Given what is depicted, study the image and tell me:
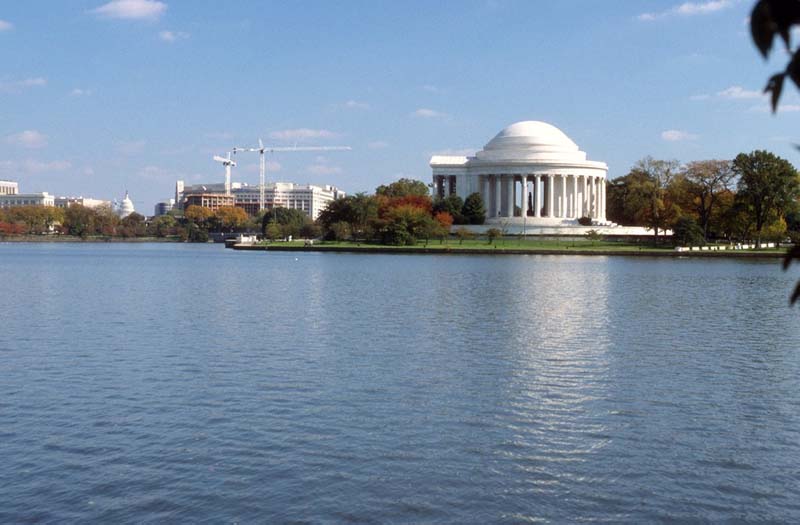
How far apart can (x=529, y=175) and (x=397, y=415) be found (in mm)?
114759

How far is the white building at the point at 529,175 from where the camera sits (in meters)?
128

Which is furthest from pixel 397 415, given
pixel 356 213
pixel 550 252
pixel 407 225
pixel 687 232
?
pixel 356 213

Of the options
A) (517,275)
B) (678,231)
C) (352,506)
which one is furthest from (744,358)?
(678,231)

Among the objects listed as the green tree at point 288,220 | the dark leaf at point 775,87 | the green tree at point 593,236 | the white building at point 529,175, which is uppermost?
the white building at point 529,175

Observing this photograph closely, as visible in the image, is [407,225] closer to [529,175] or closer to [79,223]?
[529,175]

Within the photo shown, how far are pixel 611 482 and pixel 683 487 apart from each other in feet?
3.16

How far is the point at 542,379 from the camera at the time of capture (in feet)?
65.1

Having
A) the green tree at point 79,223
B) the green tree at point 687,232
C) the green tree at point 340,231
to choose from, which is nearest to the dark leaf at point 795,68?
the green tree at point 687,232

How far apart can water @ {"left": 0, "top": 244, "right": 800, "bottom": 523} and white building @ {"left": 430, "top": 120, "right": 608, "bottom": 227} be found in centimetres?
9435

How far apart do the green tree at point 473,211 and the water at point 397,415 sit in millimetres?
85205

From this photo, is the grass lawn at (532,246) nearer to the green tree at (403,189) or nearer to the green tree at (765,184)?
the green tree at (765,184)

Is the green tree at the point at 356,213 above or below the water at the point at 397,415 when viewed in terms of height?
above

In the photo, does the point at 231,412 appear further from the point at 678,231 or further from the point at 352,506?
the point at 678,231

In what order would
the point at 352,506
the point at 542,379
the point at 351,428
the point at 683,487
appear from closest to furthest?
the point at 352,506 < the point at 683,487 < the point at 351,428 < the point at 542,379
